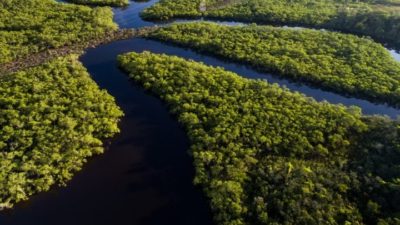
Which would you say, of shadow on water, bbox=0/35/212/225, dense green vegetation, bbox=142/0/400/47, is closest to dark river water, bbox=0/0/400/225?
shadow on water, bbox=0/35/212/225

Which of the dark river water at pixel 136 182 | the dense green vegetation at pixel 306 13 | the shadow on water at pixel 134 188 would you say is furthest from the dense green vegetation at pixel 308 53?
the shadow on water at pixel 134 188

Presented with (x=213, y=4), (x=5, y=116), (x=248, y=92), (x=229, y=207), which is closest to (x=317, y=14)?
(x=213, y=4)

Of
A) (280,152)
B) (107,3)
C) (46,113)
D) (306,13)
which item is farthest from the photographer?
(107,3)

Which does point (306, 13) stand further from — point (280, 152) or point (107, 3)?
point (280, 152)

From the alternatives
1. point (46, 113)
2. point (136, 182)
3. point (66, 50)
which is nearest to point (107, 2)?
point (66, 50)

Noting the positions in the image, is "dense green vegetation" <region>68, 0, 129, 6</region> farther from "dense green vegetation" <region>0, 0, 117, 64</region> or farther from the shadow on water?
the shadow on water
